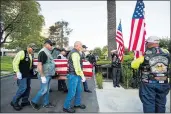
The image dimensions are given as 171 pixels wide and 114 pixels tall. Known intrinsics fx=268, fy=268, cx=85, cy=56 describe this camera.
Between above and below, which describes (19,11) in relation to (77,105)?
above

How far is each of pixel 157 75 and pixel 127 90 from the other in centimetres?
508

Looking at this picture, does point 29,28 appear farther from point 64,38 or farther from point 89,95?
point 64,38

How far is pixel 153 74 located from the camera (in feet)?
17.4

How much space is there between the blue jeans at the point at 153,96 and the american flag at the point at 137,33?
6.57 ft

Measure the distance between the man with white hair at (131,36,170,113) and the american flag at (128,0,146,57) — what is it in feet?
5.95

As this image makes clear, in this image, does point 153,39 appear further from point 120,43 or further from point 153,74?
point 120,43

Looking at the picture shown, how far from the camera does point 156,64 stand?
526 centimetres

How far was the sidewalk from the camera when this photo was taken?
731 cm

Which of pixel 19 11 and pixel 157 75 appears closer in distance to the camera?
pixel 157 75

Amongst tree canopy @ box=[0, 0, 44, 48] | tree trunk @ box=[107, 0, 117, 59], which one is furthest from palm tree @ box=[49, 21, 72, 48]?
tree trunk @ box=[107, 0, 117, 59]

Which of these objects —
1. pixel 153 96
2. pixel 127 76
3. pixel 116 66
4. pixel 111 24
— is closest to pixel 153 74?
pixel 153 96

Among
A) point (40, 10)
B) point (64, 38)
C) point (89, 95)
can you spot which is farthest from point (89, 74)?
point (64, 38)

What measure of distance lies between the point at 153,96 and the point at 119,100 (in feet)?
10.3

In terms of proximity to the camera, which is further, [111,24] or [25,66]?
[111,24]
